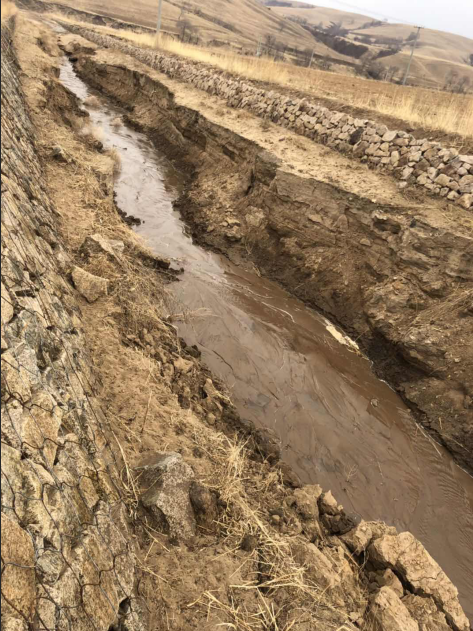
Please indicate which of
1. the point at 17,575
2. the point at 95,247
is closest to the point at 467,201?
the point at 95,247

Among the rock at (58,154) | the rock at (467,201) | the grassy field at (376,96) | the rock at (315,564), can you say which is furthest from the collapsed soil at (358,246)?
the rock at (315,564)

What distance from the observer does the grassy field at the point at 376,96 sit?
10.0m

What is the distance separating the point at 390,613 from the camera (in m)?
3.10

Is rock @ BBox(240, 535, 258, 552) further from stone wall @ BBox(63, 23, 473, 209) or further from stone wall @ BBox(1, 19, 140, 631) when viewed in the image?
stone wall @ BBox(63, 23, 473, 209)

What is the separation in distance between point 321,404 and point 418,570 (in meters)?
2.97

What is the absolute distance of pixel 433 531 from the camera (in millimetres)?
5090

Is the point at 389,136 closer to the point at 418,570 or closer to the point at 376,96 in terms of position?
the point at 376,96

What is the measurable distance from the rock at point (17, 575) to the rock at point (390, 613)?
8.87ft

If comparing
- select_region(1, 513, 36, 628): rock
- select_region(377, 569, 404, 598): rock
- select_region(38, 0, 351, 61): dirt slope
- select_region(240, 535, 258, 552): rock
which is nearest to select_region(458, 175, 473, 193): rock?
select_region(377, 569, 404, 598): rock

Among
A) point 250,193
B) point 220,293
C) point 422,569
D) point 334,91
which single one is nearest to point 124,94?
point 334,91

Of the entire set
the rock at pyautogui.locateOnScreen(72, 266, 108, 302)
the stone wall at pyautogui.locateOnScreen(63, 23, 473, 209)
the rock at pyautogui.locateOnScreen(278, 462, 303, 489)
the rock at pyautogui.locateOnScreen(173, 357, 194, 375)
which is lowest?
the rock at pyautogui.locateOnScreen(278, 462, 303, 489)

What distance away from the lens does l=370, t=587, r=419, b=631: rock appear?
3049 mm

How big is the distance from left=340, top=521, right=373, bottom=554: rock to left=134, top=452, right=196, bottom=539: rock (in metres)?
1.77

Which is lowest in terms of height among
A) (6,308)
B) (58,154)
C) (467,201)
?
(6,308)
